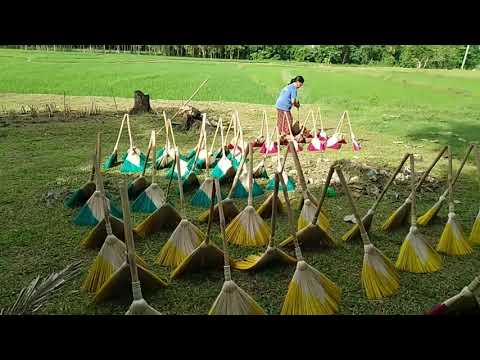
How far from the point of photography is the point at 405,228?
3.77m

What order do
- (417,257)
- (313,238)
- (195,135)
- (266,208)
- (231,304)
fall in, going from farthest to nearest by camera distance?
(195,135) → (266,208) → (313,238) → (417,257) → (231,304)

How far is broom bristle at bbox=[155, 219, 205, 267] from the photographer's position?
3.09 meters

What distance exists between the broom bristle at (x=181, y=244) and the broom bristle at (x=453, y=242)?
7.03ft

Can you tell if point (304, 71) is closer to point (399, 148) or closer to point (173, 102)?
point (173, 102)

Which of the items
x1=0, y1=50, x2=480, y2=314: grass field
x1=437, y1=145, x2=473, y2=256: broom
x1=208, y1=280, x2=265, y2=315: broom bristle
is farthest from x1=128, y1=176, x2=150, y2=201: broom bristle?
x1=437, y1=145, x2=473, y2=256: broom

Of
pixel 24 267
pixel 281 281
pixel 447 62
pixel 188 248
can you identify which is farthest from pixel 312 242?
pixel 447 62

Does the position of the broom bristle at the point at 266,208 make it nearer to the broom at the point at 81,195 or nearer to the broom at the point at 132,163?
the broom at the point at 81,195

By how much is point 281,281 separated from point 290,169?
3107 millimetres

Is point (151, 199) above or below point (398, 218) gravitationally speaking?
below

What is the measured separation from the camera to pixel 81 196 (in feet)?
13.6

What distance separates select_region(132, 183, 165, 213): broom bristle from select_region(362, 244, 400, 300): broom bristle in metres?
2.22

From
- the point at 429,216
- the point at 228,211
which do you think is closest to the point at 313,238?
the point at 228,211

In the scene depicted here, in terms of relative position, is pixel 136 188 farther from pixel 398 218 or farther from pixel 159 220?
pixel 398 218

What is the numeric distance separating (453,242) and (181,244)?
236 cm
